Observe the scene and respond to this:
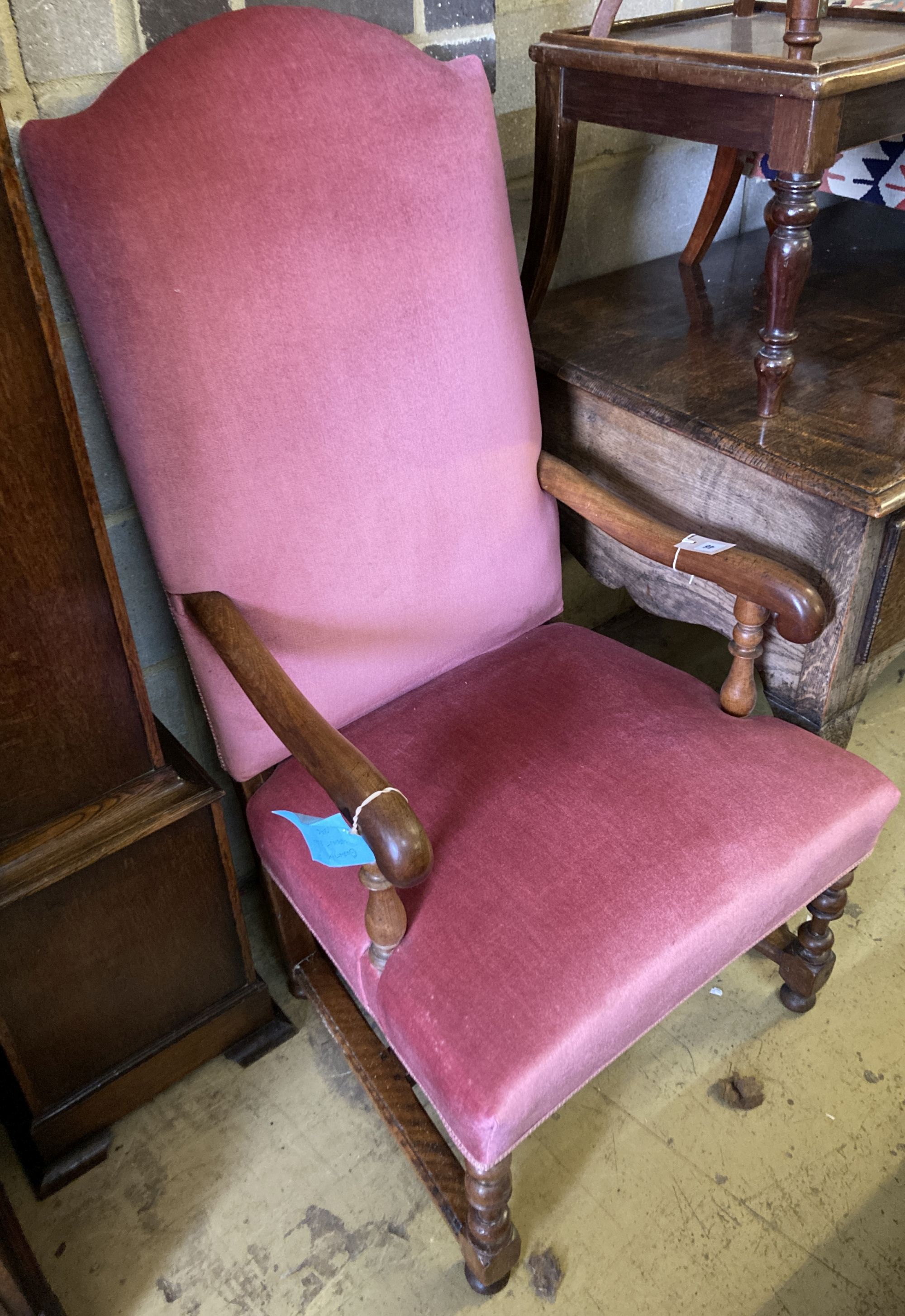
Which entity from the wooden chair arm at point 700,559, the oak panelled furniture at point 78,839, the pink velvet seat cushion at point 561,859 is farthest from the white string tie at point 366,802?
the wooden chair arm at point 700,559

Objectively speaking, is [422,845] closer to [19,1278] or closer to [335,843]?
[335,843]

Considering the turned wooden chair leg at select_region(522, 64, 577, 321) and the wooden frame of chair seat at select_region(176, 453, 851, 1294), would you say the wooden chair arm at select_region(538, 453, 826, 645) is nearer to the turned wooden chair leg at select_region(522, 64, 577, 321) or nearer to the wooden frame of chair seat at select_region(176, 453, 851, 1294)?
the wooden frame of chair seat at select_region(176, 453, 851, 1294)

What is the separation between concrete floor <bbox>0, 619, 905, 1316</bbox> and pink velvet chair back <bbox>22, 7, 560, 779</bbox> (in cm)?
49

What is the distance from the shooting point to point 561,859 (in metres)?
0.93

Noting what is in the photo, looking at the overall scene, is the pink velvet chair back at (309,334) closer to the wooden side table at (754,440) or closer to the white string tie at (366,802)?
the wooden side table at (754,440)

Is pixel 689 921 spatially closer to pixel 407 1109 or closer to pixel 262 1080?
pixel 407 1109

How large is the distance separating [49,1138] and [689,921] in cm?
78

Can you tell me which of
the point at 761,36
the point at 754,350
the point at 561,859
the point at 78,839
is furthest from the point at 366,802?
the point at 761,36

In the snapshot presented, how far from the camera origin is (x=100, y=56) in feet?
3.06

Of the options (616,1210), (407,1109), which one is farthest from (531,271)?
(616,1210)

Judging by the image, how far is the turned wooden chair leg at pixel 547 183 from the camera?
47.8 inches

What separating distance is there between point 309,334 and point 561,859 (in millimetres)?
562

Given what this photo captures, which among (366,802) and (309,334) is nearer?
(366,802)

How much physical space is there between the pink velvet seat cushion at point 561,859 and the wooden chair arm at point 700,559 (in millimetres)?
151
